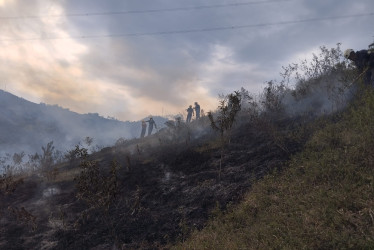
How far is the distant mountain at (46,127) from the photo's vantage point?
8562 centimetres

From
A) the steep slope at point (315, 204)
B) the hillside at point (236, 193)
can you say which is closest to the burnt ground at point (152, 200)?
the hillside at point (236, 193)

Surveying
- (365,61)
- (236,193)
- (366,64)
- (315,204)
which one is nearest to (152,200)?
(236,193)

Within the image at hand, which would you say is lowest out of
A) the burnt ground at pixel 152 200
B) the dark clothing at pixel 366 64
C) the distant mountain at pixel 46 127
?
the burnt ground at pixel 152 200

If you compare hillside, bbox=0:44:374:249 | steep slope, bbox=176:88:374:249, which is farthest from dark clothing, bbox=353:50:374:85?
steep slope, bbox=176:88:374:249

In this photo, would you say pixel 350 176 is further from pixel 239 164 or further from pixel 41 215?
pixel 41 215

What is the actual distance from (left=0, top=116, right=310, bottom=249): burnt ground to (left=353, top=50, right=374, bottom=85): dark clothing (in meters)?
5.30

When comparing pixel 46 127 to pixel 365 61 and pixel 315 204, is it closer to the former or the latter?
pixel 365 61

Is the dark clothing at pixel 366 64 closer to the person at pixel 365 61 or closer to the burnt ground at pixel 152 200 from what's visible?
the person at pixel 365 61

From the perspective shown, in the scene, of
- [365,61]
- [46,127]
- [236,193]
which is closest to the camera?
[236,193]

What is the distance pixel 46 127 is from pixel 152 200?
93766 mm

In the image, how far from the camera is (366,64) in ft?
55.3

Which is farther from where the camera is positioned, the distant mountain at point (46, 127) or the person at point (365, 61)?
the distant mountain at point (46, 127)

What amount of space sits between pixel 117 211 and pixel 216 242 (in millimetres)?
6984

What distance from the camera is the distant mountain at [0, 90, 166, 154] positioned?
85.6m
